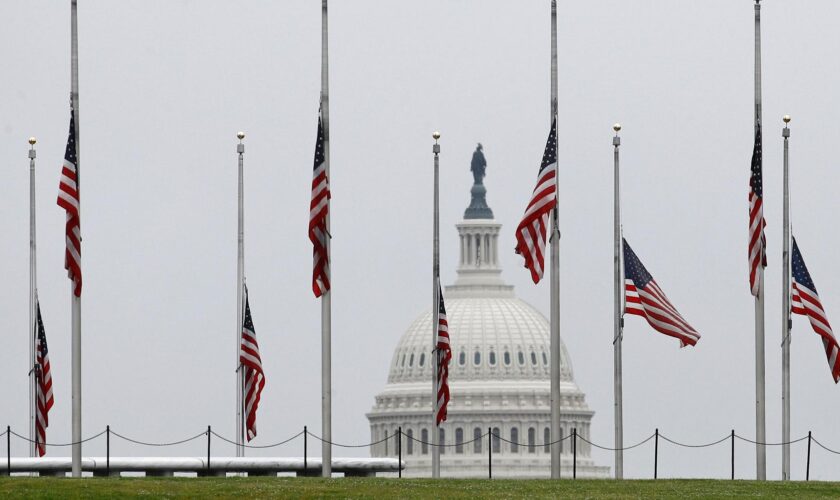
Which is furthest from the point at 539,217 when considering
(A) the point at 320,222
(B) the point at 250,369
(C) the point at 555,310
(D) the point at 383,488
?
(B) the point at 250,369

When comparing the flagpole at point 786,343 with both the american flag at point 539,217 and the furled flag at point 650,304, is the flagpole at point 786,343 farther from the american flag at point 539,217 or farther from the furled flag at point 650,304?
the american flag at point 539,217

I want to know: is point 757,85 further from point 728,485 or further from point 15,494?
point 15,494

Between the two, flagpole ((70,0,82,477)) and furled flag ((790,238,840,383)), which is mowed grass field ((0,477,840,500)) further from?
furled flag ((790,238,840,383))

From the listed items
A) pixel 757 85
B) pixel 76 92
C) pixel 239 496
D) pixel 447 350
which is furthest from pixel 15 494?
pixel 447 350

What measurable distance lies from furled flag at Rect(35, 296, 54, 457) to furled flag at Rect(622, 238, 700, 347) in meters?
16.9

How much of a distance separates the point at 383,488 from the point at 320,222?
891cm

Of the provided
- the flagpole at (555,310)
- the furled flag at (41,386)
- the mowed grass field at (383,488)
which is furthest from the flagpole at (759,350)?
the furled flag at (41,386)

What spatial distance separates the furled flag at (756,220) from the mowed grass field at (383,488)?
6.57 m

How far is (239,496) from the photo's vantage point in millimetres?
69562

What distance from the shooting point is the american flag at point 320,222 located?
7788 centimetres

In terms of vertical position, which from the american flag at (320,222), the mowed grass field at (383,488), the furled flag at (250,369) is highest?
the american flag at (320,222)

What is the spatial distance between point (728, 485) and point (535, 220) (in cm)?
836

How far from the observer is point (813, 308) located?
88875mm

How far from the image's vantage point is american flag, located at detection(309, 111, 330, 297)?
7788 cm
